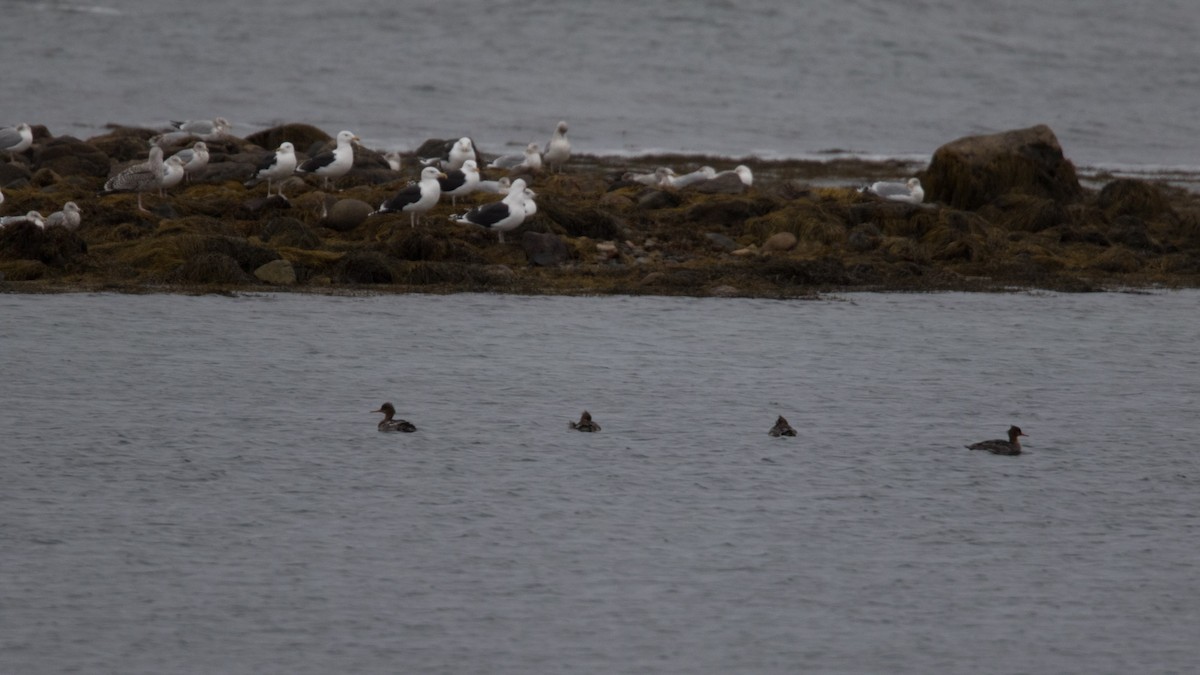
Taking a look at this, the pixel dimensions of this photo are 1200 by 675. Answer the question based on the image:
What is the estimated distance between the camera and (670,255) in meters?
19.9

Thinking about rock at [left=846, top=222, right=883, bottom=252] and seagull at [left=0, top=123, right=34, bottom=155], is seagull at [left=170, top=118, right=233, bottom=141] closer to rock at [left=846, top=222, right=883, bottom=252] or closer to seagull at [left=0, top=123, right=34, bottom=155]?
seagull at [left=0, top=123, right=34, bottom=155]

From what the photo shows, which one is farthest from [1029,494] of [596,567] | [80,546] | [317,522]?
[80,546]

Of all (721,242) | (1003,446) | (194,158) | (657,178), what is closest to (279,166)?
(194,158)

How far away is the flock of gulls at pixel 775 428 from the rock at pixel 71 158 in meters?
12.3

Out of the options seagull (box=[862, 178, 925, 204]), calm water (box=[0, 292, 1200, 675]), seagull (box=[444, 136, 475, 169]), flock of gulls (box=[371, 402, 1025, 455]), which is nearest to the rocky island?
seagull (box=[862, 178, 925, 204])

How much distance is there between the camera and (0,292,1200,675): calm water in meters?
8.38

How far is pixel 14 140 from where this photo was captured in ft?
80.4

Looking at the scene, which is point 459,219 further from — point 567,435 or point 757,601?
point 757,601

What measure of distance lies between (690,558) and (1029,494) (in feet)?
9.28

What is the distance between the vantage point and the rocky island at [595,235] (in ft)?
58.7

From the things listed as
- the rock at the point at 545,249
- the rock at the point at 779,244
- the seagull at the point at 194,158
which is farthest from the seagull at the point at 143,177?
the rock at the point at 779,244

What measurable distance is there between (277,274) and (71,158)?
7598 millimetres

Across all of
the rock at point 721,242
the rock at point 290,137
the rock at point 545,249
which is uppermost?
the rock at point 290,137

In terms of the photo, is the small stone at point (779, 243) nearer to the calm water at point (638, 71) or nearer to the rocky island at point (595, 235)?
the rocky island at point (595, 235)
